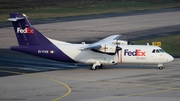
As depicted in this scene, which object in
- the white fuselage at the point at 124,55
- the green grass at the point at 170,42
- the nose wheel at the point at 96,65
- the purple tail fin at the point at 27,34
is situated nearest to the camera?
the white fuselage at the point at 124,55

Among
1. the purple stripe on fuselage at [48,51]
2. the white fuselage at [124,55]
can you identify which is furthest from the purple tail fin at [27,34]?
the white fuselage at [124,55]

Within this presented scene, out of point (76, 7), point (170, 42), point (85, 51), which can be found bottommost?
point (85, 51)

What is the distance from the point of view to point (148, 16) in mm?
89500

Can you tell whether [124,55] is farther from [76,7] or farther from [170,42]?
[76,7]

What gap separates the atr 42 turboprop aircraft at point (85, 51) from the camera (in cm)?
4381

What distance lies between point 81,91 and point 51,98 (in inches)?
126

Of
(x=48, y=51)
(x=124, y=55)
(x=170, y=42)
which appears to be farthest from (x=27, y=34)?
(x=170, y=42)

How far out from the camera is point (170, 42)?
199ft

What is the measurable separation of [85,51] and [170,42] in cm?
1916

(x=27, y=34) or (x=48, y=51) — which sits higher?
(x=27, y=34)

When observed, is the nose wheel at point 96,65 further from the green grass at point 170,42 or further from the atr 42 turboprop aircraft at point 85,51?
the green grass at point 170,42

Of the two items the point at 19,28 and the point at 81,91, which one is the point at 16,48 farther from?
the point at 81,91

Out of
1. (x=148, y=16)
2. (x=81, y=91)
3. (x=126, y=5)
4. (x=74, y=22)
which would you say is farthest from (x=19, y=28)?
(x=126, y=5)

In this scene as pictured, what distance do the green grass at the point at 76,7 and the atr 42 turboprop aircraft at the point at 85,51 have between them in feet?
132
